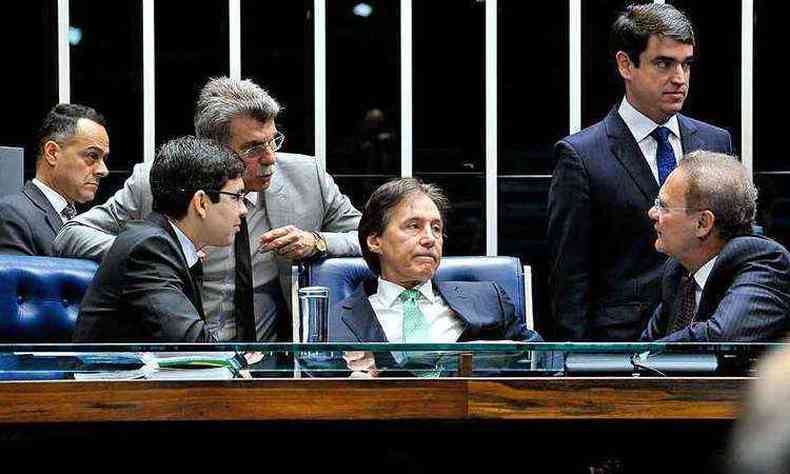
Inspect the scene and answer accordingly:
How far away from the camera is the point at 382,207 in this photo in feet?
10.8

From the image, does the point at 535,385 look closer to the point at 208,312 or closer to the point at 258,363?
the point at 258,363

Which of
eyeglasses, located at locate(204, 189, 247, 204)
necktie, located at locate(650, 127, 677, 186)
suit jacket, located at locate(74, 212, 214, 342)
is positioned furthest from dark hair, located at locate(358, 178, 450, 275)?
necktie, located at locate(650, 127, 677, 186)

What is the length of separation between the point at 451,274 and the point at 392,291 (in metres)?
0.25

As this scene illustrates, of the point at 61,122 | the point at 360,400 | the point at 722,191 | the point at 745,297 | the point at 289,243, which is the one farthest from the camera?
the point at 61,122

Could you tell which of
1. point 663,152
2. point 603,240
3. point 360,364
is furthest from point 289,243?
point 360,364

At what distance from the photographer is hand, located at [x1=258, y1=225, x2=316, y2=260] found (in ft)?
11.3

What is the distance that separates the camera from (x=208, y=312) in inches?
139

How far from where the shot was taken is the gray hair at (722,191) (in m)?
2.84

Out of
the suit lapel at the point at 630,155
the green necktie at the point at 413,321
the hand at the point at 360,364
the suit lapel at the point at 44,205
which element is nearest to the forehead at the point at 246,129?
the suit lapel at the point at 44,205

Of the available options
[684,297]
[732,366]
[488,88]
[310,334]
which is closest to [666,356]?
[732,366]

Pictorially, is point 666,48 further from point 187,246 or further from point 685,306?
point 187,246

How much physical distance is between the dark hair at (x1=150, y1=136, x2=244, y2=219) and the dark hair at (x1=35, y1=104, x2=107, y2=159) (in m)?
1.15

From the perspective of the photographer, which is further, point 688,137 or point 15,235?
point 15,235

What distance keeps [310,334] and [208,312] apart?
1129 millimetres
